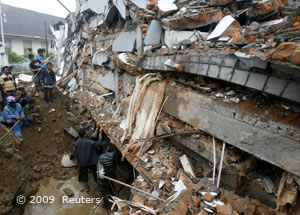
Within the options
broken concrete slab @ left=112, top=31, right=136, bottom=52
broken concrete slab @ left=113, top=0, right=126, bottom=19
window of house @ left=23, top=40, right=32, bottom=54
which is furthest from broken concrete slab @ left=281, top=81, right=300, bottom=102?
window of house @ left=23, top=40, right=32, bottom=54

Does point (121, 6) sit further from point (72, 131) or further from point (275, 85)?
point (275, 85)

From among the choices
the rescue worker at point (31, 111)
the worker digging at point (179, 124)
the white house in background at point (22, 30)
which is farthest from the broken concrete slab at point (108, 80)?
the white house in background at point (22, 30)

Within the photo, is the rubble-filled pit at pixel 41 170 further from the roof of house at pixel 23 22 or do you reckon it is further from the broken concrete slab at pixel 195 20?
the roof of house at pixel 23 22

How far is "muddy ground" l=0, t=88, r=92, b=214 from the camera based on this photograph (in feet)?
14.7

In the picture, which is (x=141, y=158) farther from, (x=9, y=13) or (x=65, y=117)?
(x=9, y=13)

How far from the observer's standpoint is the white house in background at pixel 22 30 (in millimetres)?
21266

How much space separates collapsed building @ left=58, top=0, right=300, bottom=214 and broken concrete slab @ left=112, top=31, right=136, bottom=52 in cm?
6

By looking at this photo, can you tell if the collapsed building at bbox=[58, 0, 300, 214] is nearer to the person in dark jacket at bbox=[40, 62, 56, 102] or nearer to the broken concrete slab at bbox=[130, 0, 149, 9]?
the broken concrete slab at bbox=[130, 0, 149, 9]

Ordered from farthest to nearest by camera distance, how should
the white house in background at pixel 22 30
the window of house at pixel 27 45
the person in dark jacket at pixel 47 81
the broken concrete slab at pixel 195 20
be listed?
the window of house at pixel 27 45, the white house in background at pixel 22 30, the person in dark jacket at pixel 47 81, the broken concrete slab at pixel 195 20

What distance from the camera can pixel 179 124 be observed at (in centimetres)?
354

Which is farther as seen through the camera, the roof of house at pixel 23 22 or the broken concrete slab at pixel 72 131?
the roof of house at pixel 23 22

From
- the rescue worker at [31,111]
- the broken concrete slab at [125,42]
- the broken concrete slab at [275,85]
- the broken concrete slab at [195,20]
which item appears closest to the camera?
the broken concrete slab at [275,85]

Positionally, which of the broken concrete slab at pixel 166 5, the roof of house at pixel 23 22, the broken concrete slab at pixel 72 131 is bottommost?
the broken concrete slab at pixel 72 131

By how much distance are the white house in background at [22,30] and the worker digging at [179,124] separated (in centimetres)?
1793
